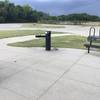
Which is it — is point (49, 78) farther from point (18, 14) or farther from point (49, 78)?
point (18, 14)

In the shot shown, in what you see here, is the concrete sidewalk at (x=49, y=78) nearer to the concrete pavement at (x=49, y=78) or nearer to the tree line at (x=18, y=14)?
the concrete pavement at (x=49, y=78)

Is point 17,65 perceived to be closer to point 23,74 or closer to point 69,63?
point 23,74

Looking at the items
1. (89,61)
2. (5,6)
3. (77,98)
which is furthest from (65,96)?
(5,6)

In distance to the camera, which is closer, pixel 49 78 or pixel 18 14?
pixel 49 78

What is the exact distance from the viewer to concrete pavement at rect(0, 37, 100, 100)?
3633 mm

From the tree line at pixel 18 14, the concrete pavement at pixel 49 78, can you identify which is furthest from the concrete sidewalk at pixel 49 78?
the tree line at pixel 18 14

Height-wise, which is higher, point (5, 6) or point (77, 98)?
point (5, 6)

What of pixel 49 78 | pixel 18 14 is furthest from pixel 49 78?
pixel 18 14

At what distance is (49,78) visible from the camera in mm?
4582

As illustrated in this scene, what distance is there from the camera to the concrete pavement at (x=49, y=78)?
363 cm

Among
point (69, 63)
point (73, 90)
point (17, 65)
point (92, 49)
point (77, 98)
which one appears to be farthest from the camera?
point (92, 49)

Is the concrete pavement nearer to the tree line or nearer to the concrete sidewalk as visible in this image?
the concrete sidewalk

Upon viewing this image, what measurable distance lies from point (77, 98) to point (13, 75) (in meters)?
1.92

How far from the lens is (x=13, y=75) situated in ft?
15.4
